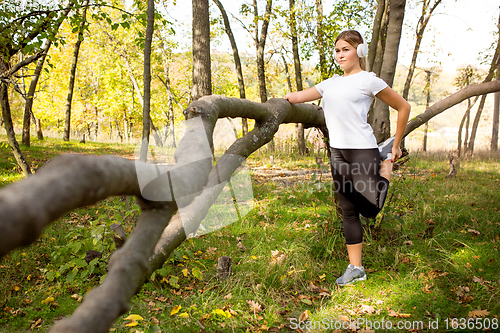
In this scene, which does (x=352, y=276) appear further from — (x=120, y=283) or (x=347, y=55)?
(x=120, y=283)

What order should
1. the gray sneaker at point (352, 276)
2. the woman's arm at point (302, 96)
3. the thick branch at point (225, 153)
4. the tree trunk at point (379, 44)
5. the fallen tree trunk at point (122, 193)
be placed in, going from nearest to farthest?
the fallen tree trunk at point (122, 193) < the thick branch at point (225, 153) < the woman's arm at point (302, 96) < the gray sneaker at point (352, 276) < the tree trunk at point (379, 44)

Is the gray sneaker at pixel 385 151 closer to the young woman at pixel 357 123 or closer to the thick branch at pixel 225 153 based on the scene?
the young woman at pixel 357 123

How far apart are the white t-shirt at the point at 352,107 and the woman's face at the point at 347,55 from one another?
3.9 inches

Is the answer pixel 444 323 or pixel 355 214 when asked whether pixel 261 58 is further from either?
pixel 444 323

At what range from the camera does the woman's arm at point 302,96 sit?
288cm

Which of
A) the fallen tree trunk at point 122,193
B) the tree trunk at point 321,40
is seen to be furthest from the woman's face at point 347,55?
the tree trunk at point 321,40

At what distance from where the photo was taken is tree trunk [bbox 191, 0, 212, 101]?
16.6 feet

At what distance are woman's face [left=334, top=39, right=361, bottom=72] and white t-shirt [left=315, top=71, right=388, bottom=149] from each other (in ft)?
0.33

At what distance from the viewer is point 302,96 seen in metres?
2.92

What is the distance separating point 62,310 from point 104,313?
2.79 m

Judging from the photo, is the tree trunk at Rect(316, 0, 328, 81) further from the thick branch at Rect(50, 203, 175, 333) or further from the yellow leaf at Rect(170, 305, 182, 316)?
the thick branch at Rect(50, 203, 175, 333)

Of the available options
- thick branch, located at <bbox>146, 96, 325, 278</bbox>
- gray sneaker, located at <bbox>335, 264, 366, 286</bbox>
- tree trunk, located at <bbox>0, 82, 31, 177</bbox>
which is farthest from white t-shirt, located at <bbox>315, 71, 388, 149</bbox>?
tree trunk, located at <bbox>0, 82, 31, 177</bbox>

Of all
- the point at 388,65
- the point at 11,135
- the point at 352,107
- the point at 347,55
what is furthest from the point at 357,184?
the point at 11,135

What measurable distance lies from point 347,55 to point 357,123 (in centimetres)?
64
